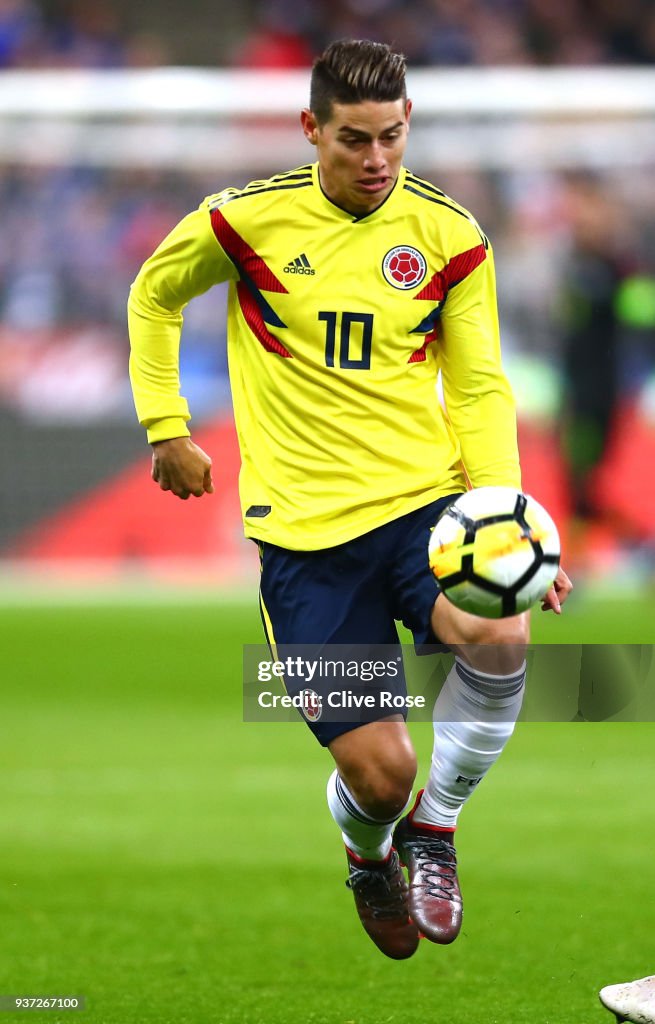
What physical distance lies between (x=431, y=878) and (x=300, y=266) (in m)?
1.71

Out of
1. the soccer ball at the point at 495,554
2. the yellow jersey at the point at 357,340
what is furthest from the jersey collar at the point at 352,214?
the soccer ball at the point at 495,554

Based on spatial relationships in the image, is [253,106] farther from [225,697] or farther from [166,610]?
[225,697]

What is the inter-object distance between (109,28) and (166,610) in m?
8.35

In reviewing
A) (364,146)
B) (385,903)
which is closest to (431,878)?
(385,903)

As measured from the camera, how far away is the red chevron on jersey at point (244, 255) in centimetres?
471

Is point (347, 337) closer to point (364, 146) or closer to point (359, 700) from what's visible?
point (364, 146)

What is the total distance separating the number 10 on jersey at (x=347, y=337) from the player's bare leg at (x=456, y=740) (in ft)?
2.21

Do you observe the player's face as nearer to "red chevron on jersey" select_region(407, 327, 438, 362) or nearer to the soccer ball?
"red chevron on jersey" select_region(407, 327, 438, 362)

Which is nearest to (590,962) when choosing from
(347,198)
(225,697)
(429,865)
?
(429,865)

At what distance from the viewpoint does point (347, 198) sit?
470cm

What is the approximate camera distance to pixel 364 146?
14.9ft

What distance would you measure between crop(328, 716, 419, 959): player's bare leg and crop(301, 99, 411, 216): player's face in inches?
55.8

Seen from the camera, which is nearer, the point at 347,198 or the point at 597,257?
the point at 347,198

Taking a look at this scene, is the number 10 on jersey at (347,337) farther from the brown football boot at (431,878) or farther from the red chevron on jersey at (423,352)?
the brown football boot at (431,878)
